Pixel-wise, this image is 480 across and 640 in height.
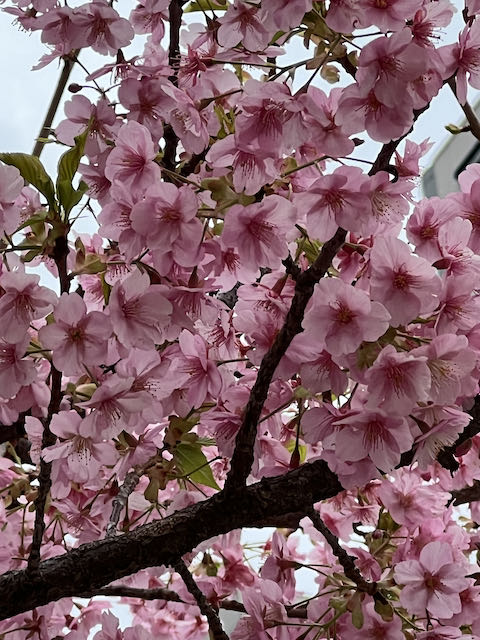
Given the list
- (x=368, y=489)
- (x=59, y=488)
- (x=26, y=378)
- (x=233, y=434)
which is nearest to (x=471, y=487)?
(x=368, y=489)

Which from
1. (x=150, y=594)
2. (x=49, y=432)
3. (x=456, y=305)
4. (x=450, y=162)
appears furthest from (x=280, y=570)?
(x=450, y=162)

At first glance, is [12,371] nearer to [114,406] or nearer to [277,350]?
[114,406]

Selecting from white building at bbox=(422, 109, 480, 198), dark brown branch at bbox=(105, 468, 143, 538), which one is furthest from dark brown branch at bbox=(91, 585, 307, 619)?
white building at bbox=(422, 109, 480, 198)

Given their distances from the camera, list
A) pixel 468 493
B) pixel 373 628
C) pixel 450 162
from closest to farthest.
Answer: pixel 373 628, pixel 468 493, pixel 450 162

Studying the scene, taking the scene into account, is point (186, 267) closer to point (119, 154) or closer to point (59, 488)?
point (119, 154)

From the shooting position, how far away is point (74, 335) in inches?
33.4

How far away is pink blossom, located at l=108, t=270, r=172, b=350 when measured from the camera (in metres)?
0.81

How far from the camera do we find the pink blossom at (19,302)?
820 mm

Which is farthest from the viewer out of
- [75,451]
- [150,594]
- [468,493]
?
[468,493]

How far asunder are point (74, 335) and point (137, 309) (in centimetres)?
8

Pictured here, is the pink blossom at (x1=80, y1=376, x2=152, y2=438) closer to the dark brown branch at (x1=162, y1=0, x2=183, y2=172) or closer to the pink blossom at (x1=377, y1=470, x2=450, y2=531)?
the dark brown branch at (x1=162, y1=0, x2=183, y2=172)

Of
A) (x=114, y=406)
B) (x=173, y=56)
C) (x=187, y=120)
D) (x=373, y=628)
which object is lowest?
(x=373, y=628)

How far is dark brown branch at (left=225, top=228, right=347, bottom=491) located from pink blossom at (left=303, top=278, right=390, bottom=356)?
12mm

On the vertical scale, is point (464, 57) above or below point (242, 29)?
below
